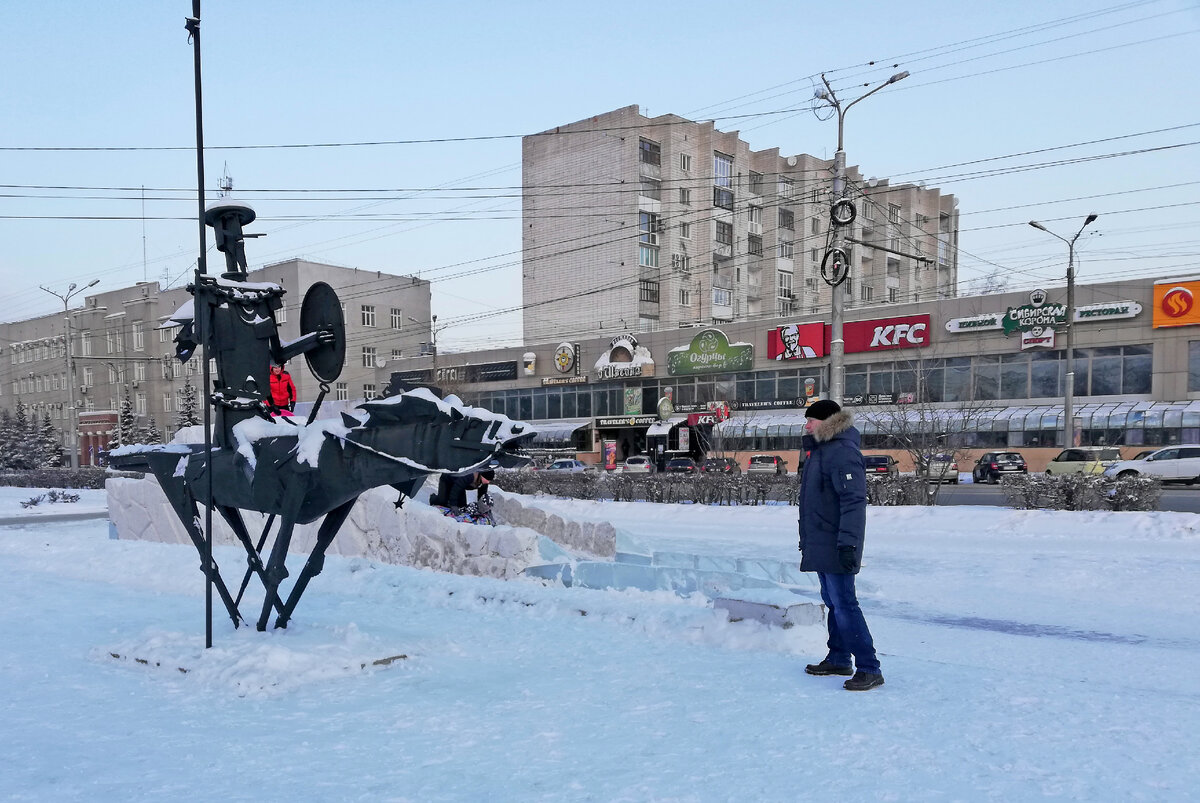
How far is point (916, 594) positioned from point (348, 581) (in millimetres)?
6506

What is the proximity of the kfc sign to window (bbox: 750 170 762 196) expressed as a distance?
23.0m

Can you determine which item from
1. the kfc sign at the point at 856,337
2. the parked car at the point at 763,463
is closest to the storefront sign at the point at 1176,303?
the kfc sign at the point at 856,337

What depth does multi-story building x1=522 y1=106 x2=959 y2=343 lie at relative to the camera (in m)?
56.7

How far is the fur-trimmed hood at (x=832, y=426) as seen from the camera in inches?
215

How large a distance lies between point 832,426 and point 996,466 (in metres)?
29.3

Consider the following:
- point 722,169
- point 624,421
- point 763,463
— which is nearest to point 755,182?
point 722,169

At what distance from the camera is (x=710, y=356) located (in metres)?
46.8

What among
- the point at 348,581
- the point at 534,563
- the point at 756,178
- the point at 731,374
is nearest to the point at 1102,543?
the point at 534,563

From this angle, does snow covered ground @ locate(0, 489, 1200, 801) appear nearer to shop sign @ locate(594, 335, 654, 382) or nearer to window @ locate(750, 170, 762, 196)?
shop sign @ locate(594, 335, 654, 382)

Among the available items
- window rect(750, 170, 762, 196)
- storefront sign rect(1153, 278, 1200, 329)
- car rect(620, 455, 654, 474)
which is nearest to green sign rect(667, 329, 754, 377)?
car rect(620, 455, 654, 474)

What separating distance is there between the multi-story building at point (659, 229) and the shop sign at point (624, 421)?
880 centimetres

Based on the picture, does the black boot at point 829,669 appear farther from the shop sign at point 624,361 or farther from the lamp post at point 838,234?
the shop sign at point 624,361

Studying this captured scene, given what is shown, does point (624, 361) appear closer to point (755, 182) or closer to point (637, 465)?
point (637, 465)

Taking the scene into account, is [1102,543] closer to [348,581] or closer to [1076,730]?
[1076,730]
